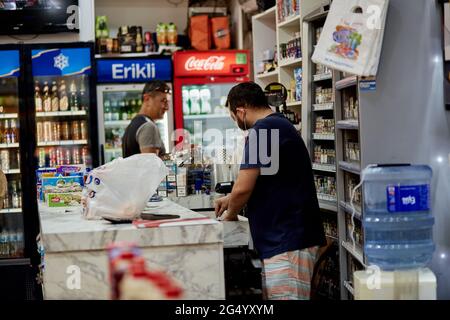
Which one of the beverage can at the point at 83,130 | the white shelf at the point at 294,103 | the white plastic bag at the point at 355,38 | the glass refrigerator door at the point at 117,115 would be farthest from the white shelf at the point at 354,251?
the beverage can at the point at 83,130

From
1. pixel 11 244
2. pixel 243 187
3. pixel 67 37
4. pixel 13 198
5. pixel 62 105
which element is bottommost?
pixel 11 244

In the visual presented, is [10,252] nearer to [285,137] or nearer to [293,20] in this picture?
[293,20]

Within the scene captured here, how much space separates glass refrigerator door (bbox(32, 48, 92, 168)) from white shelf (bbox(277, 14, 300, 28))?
2.25 meters

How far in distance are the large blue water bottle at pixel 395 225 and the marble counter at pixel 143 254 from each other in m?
0.85

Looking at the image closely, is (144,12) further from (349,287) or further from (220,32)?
(349,287)

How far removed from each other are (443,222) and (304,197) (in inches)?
31.2

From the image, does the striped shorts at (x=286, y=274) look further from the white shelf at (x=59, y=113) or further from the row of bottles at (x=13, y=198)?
the row of bottles at (x=13, y=198)

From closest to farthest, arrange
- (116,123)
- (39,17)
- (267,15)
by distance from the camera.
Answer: (267,15), (39,17), (116,123)

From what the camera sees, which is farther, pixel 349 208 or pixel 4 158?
pixel 4 158

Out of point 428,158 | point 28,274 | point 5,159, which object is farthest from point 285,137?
point 5,159

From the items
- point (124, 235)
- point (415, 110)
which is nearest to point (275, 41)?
point (415, 110)

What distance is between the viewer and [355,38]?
150 inches

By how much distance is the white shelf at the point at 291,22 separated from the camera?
22.1 feet

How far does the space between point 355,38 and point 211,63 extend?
4.81m
